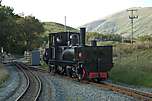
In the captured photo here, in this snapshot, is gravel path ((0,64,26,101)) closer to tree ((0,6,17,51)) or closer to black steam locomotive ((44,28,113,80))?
black steam locomotive ((44,28,113,80))

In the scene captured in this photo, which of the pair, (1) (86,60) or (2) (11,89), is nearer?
(2) (11,89)

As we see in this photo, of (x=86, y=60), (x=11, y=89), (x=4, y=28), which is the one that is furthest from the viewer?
(x=4, y=28)

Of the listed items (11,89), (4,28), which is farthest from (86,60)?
(4,28)

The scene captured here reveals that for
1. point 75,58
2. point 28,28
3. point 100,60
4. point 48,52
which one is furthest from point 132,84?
point 28,28

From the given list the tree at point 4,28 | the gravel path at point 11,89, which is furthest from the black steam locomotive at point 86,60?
the tree at point 4,28

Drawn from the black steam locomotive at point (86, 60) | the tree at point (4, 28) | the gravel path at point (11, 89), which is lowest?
the gravel path at point (11, 89)

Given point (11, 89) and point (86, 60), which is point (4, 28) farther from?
point (11, 89)

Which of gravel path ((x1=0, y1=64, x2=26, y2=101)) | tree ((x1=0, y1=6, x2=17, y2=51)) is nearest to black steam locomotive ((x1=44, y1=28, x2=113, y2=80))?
gravel path ((x1=0, y1=64, x2=26, y2=101))

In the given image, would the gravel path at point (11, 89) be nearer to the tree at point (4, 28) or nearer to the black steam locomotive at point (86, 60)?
the black steam locomotive at point (86, 60)

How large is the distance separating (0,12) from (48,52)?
2145 cm

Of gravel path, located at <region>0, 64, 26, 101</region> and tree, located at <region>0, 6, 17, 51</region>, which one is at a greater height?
tree, located at <region>0, 6, 17, 51</region>

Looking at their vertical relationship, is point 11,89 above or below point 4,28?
below

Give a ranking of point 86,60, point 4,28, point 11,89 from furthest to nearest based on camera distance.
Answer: point 4,28 < point 86,60 < point 11,89

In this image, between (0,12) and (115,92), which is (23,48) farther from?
(115,92)
